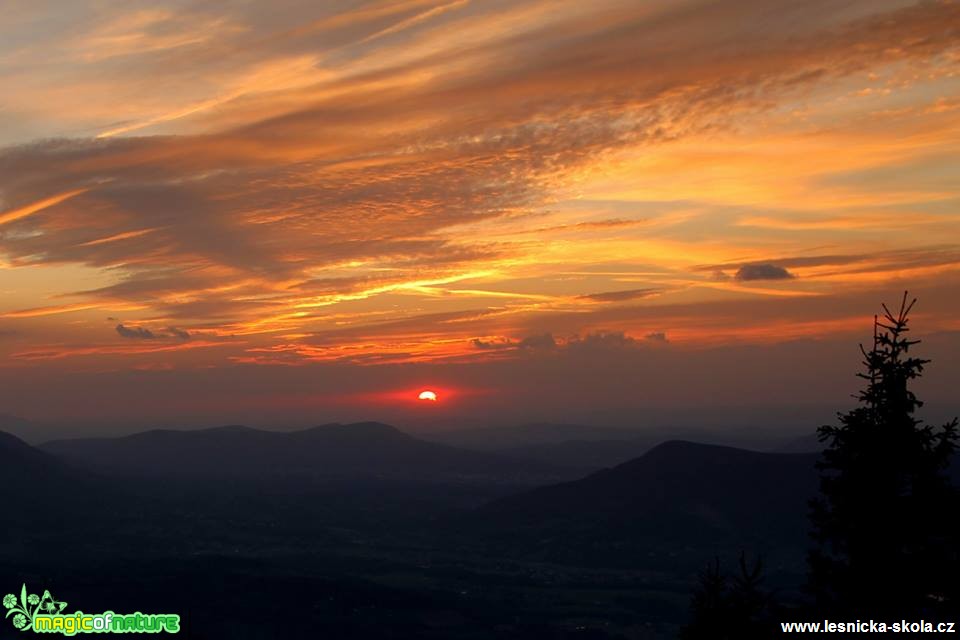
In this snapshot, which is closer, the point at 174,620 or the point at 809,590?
the point at 809,590

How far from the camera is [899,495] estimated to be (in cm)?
3259

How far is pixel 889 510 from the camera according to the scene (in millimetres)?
32281

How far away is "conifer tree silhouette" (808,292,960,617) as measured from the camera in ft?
103

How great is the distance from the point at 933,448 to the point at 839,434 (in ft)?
10.8

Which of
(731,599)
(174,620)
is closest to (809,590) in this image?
(731,599)

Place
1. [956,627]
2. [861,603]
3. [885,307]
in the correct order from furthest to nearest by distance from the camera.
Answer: [885,307], [861,603], [956,627]

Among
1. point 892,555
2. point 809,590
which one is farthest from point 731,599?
point 892,555

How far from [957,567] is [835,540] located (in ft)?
13.4

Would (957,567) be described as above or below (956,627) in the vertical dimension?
above

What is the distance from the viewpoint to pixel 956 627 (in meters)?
29.6

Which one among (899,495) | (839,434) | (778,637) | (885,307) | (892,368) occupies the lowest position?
(778,637)

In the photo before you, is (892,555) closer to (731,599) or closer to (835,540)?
(835,540)

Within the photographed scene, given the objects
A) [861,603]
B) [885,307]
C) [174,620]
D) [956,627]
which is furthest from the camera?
[174,620]

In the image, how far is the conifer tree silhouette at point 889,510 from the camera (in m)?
31.4
